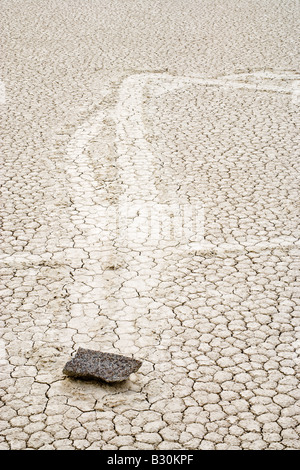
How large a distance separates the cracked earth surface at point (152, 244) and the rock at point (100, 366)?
44mm

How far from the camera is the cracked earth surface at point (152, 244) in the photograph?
2.72 metres

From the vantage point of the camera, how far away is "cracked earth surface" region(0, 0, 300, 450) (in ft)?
8.94

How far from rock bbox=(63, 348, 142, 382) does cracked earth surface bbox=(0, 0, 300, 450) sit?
4 centimetres

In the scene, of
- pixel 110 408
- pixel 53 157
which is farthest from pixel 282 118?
pixel 110 408

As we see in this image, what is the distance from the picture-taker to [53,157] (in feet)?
17.2

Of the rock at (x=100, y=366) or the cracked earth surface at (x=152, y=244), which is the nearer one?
the cracked earth surface at (x=152, y=244)

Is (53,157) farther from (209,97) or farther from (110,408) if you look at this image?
(110,408)

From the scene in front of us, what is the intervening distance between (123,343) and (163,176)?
2.06 meters
